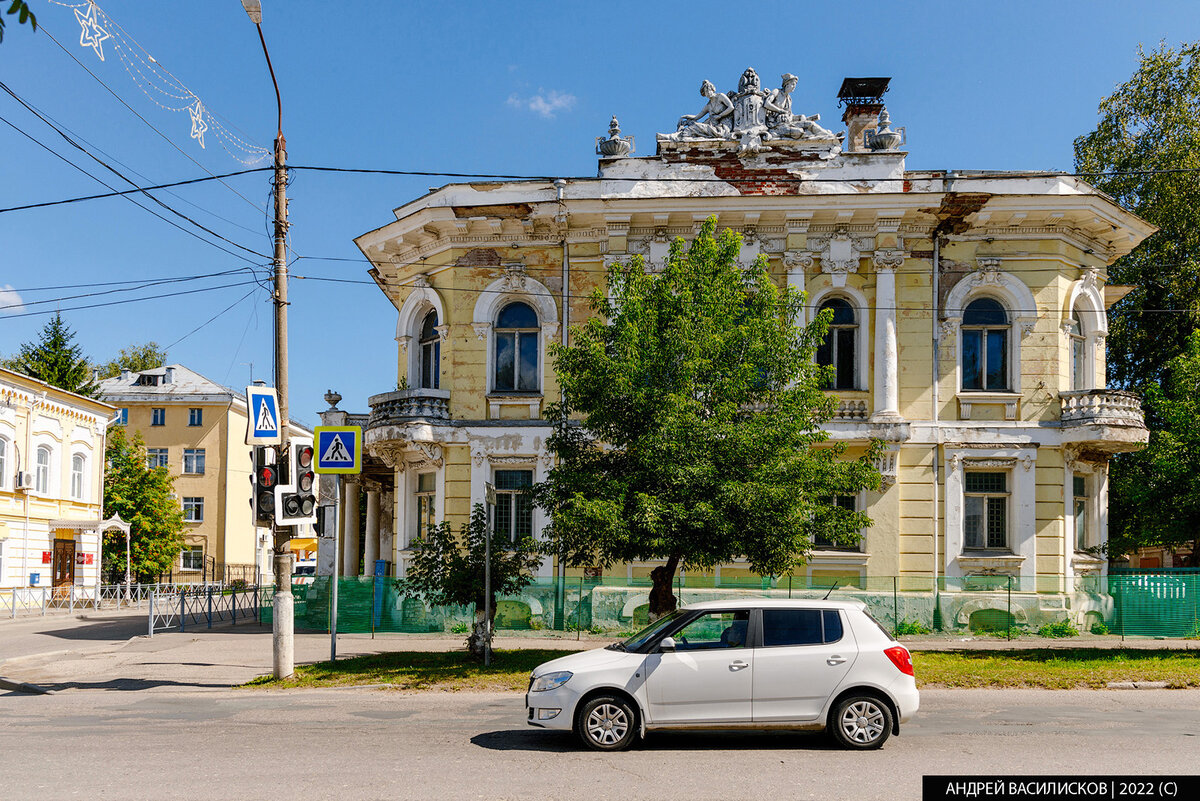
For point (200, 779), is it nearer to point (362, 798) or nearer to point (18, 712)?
point (362, 798)

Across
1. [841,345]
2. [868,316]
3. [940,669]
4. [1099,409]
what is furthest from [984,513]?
[940,669]

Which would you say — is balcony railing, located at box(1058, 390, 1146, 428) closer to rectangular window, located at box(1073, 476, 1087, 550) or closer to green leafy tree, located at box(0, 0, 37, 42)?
rectangular window, located at box(1073, 476, 1087, 550)

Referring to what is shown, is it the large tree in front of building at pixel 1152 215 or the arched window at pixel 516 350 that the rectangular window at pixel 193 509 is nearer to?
the arched window at pixel 516 350

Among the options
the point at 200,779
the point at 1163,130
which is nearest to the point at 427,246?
the point at 200,779

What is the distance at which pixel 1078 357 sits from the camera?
24.2 m

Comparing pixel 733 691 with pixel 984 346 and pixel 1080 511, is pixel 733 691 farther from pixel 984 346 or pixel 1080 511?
pixel 1080 511

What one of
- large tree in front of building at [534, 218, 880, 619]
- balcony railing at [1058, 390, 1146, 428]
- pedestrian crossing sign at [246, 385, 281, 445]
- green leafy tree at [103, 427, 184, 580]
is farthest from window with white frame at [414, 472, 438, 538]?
green leafy tree at [103, 427, 184, 580]

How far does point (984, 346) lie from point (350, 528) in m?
17.5

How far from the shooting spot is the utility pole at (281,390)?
14992 millimetres

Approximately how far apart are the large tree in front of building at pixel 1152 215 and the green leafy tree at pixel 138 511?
41382mm

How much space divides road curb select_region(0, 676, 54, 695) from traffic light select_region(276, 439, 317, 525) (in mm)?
4418

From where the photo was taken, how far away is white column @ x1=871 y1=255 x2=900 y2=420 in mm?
22844

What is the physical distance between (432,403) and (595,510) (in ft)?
32.5

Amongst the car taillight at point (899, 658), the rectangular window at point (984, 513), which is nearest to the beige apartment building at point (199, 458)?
the rectangular window at point (984, 513)
